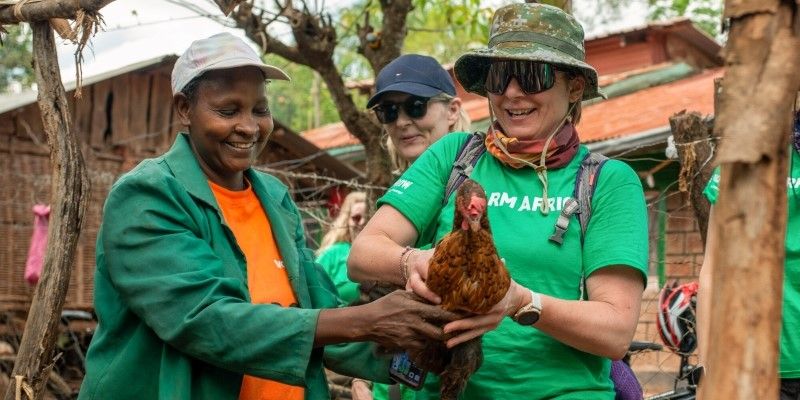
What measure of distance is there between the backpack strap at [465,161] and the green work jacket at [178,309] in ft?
2.07

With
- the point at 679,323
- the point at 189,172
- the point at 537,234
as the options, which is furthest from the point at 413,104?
the point at 537,234

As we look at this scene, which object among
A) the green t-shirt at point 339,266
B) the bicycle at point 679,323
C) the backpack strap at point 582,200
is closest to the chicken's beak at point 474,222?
the backpack strap at point 582,200

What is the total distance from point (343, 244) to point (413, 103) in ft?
4.61

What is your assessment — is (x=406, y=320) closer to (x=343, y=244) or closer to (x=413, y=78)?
(x=413, y=78)

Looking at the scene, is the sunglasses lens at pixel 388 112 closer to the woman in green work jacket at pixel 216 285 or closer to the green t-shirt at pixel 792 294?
the woman in green work jacket at pixel 216 285

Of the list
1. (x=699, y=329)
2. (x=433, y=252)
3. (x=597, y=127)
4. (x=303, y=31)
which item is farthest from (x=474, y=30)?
(x=433, y=252)

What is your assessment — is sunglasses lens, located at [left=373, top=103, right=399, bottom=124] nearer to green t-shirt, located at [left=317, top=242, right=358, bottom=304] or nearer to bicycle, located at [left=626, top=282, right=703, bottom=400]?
green t-shirt, located at [left=317, top=242, right=358, bottom=304]

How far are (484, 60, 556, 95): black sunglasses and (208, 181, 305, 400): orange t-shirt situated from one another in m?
0.96

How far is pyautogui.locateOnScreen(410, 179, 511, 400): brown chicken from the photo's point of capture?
3.32 m

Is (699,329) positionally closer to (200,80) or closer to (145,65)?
(200,80)

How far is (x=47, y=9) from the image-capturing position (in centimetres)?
455

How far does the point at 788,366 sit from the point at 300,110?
125 feet

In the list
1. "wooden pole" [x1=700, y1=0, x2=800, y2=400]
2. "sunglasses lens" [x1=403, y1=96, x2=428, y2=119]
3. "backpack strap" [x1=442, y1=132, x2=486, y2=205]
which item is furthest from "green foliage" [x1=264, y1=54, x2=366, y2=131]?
"wooden pole" [x1=700, y1=0, x2=800, y2=400]

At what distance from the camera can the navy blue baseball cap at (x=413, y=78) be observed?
564 centimetres
